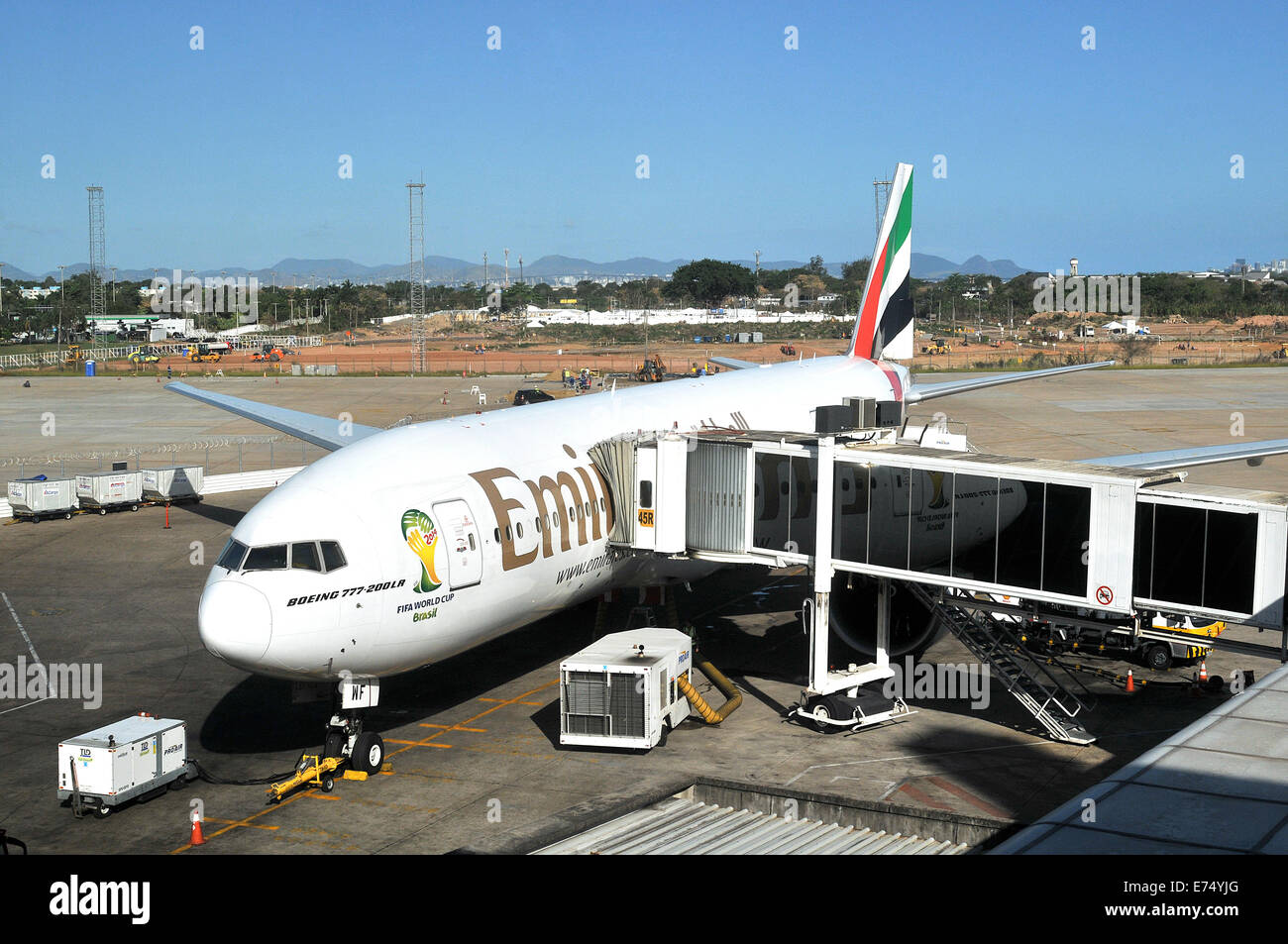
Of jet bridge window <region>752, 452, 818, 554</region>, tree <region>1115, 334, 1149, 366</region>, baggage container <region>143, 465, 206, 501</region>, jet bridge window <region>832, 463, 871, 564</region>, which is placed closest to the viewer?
jet bridge window <region>832, 463, 871, 564</region>

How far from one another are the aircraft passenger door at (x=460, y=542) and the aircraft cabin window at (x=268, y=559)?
291cm

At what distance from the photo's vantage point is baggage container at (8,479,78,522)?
4794 centimetres

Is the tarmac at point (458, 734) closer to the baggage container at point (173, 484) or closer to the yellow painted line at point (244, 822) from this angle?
the yellow painted line at point (244, 822)

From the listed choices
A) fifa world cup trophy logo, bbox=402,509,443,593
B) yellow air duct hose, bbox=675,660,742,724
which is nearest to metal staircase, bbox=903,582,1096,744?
yellow air duct hose, bbox=675,660,742,724

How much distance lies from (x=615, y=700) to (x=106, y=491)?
35.0 meters

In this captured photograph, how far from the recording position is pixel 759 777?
843 inches

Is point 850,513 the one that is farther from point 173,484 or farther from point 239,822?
point 173,484

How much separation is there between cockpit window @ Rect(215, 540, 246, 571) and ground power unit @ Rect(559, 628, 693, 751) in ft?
20.8

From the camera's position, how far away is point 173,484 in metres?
52.4

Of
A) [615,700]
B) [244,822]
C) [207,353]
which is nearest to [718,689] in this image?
[615,700]

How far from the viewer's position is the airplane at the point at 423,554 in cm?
1989

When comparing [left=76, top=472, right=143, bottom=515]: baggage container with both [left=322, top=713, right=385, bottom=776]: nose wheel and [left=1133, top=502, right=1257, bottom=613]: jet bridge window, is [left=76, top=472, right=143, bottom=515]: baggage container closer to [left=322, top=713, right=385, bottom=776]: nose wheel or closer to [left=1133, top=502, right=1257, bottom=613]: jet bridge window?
[left=322, top=713, right=385, bottom=776]: nose wheel
